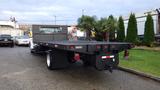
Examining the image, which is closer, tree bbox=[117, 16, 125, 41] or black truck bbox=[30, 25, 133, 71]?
black truck bbox=[30, 25, 133, 71]

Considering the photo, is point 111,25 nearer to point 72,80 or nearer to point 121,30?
point 121,30

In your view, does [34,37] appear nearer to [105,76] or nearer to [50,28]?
[50,28]

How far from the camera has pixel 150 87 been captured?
710 centimetres

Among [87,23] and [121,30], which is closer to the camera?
[121,30]

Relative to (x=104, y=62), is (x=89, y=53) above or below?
above

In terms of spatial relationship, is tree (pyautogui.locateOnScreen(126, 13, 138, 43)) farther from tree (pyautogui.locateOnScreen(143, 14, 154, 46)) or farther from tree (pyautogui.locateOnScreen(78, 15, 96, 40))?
tree (pyautogui.locateOnScreen(78, 15, 96, 40))

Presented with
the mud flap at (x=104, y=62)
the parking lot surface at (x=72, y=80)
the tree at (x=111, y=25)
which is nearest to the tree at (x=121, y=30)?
the tree at (x=111, y=25)

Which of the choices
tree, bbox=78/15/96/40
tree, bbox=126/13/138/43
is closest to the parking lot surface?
tree, bbox=126/13/138/43

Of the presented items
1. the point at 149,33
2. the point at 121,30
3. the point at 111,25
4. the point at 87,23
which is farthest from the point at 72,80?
the point at 87,23

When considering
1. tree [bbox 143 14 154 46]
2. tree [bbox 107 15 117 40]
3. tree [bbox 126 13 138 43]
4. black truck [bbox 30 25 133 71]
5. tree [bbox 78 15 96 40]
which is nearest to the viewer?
black truck [bbox 30 25 133 71]

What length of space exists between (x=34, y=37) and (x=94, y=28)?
15.0 meters

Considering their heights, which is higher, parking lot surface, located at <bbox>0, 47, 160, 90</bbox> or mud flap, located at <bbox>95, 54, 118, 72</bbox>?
mud flap, located at <bbox>95, 54, 118, 72</bbox>

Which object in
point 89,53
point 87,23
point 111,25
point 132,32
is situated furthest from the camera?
point 87,23

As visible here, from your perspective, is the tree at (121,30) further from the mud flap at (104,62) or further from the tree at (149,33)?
the mud flap at (104,62)
